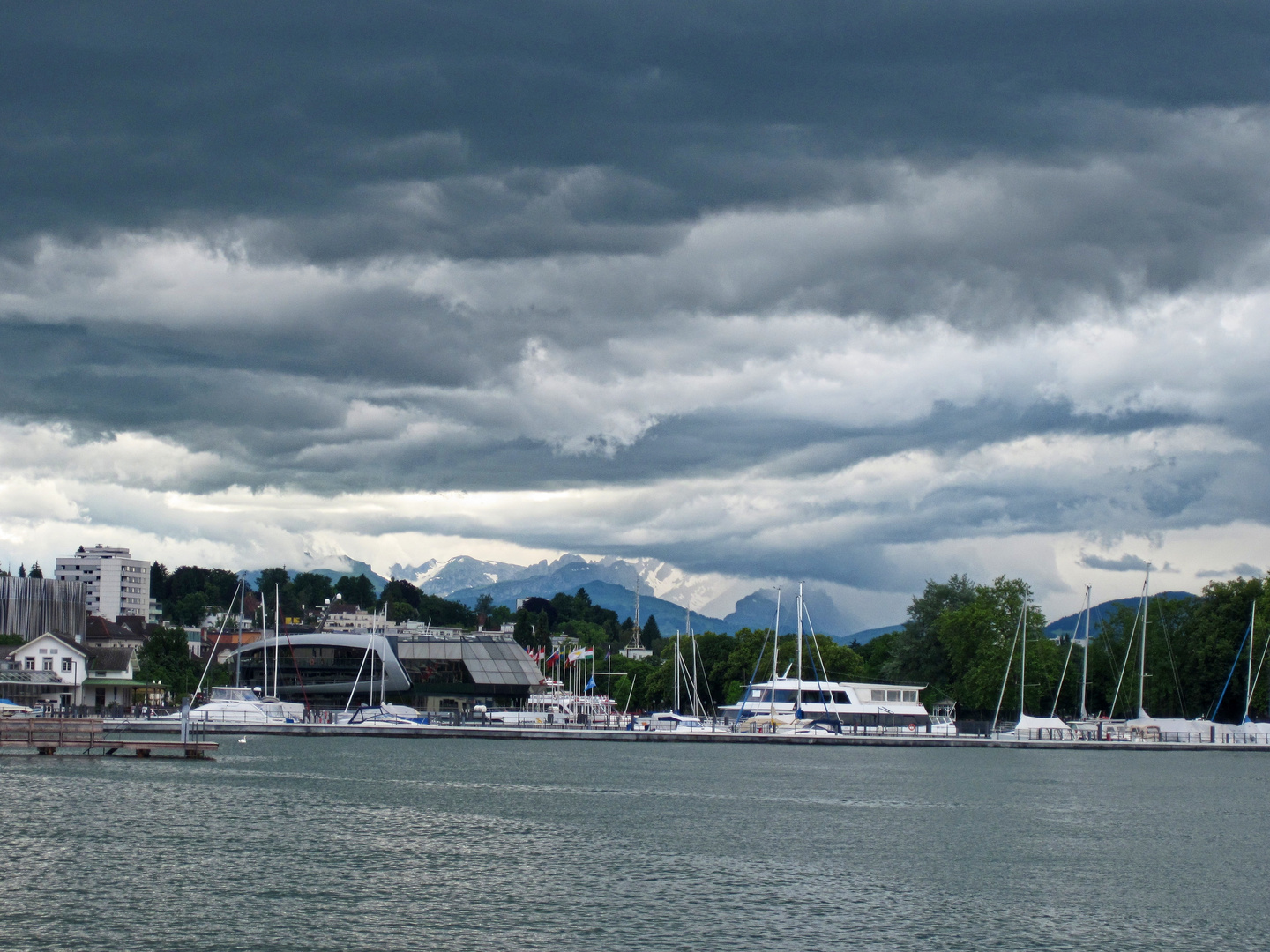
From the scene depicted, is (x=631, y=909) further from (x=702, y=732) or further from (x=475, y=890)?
(x=702, y=732)

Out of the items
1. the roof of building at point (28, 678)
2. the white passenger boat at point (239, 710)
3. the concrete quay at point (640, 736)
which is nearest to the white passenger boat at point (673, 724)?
the concrete quay at point (640, 736)

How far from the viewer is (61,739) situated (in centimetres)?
8756

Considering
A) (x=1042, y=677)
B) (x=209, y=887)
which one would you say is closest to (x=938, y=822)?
(x=209, y=887)

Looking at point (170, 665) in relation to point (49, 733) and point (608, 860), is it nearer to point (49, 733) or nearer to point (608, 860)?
point (49, 733)

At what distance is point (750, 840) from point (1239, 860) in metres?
17.5

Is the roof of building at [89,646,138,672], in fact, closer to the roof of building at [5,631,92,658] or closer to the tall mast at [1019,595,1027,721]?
the roof of building at [5,631,92,658]

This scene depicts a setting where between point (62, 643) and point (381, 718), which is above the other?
point (62, 643)

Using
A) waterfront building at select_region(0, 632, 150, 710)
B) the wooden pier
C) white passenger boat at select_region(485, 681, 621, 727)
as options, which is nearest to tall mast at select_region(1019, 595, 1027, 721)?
white passenger boat at select_region(485, 681, 621, 727)

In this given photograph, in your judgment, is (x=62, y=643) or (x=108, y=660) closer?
(x=62, y=643)

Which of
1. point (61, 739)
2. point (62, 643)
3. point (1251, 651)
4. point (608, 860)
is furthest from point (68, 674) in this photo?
point (608, 860)

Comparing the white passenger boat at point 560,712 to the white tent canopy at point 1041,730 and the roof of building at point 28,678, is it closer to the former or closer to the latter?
the white tent canopy at point 1041,730

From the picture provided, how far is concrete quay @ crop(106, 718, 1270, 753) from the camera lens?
411 feet

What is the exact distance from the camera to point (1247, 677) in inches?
5236

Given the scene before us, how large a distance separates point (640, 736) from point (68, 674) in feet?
270
